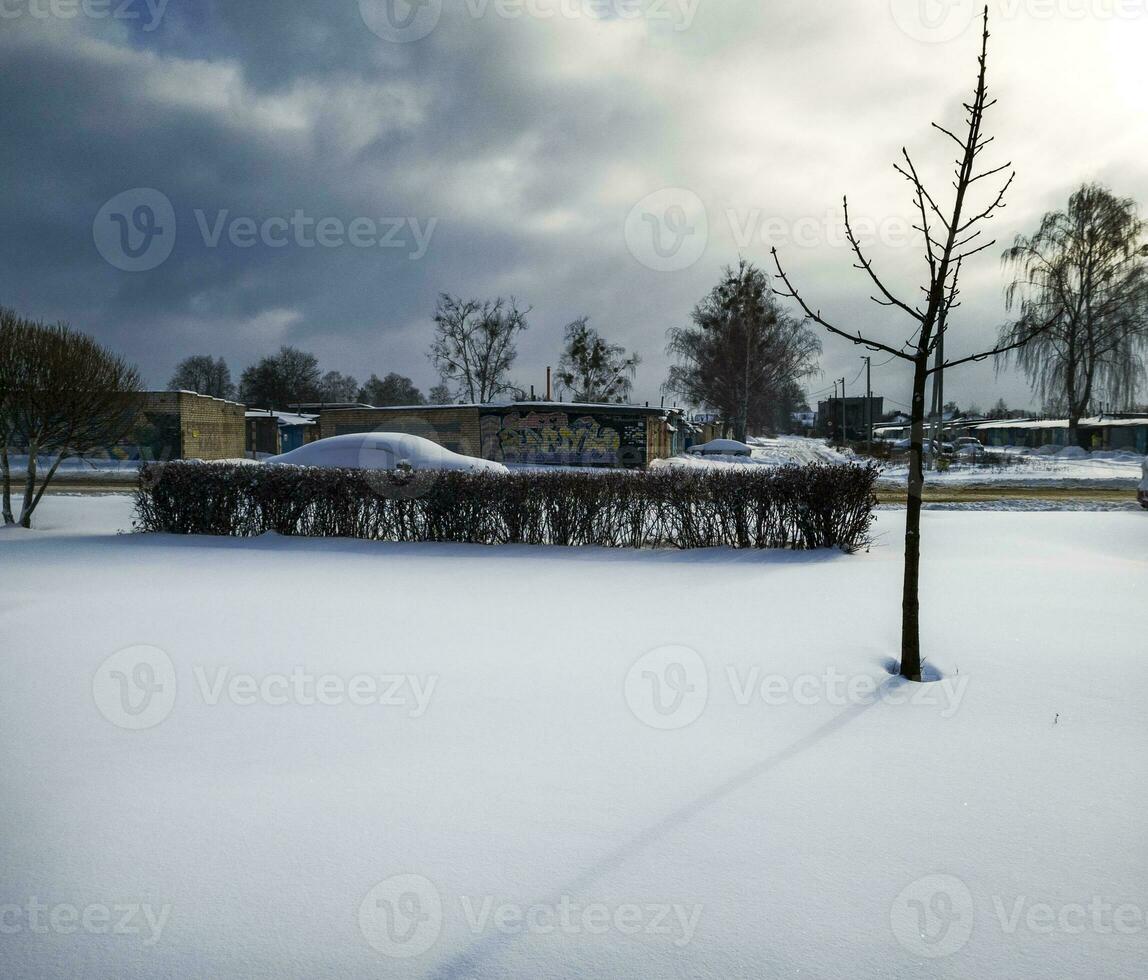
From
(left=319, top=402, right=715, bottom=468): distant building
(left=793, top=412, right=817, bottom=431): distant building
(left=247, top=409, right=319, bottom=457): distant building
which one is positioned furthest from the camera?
(left=793, top=412, right=817, bottom=431): distant building

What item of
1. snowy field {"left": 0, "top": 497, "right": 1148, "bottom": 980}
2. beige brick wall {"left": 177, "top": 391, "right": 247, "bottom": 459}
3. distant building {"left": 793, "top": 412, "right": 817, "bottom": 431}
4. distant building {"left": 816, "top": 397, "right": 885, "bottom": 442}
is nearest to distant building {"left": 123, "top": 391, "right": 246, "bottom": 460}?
beige brick wall {"left": 177, "top": 391, "right": 247, "bottom": 459}

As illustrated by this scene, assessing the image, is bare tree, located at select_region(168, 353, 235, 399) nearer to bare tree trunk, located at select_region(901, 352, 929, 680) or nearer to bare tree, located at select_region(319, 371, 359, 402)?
bare tree, located at select_region(319, 371, 359, 402)

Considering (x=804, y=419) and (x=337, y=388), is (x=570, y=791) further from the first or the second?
(x=804, y=419)

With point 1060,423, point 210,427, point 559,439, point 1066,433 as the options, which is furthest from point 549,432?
point 1060,423

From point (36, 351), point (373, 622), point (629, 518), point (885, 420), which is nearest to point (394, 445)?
point (36, 351)

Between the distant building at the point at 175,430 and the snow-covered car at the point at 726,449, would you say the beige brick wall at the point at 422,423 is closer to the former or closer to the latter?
the distant building at the point at 175,430

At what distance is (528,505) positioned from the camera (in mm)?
9719

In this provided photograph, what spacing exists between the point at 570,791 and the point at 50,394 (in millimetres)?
12323

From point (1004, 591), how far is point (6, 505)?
557 inches

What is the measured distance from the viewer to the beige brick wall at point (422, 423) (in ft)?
97.3

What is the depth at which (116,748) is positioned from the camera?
3.52m

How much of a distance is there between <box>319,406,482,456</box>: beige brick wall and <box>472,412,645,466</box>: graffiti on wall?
619 millimetres

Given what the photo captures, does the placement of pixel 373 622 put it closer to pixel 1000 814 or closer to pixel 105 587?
pixel 105 587

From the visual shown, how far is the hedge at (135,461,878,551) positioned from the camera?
362 inches
